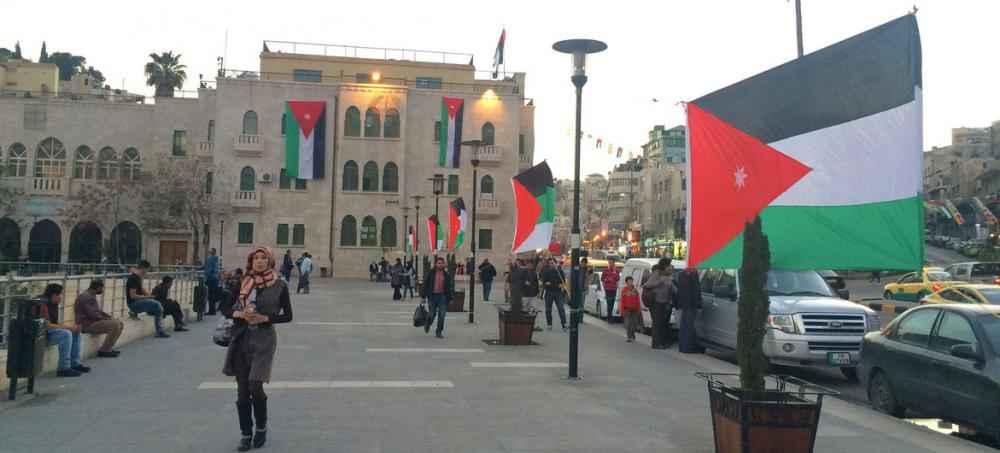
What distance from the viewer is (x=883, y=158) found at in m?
5.79

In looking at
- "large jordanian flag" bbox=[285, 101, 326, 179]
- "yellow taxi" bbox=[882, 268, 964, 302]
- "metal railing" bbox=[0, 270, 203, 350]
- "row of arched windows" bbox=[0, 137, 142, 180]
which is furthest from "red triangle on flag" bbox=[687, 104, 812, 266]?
"row of arched windows" bbox=[0, 137, 142, 180]

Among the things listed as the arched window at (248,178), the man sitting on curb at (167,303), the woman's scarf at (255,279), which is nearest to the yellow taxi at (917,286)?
the man sitting on curb at (167,303)

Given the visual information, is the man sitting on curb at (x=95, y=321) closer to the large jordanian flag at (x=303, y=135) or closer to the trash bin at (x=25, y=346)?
the trash bin at (x=25, y=346)

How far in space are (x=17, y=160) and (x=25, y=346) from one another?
5364cm

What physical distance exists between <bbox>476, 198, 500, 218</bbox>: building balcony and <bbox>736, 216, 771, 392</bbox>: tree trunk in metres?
48.2

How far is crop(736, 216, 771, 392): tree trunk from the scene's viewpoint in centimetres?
595

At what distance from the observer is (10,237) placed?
173 ft

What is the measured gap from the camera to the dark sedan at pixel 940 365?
24.7 ft

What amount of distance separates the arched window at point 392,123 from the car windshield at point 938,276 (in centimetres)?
3516

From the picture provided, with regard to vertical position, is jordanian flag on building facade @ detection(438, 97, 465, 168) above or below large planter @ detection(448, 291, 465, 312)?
above

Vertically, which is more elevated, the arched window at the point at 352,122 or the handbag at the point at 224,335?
the arched window at the point at 352,122

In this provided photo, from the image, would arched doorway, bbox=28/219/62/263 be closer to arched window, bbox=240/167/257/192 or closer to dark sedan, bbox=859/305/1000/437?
arched window, bbox=240/167/257/192

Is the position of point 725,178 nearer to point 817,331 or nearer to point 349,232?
point 817,331

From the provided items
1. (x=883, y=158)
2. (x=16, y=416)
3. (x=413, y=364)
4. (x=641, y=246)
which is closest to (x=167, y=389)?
(x=16, y=416)
